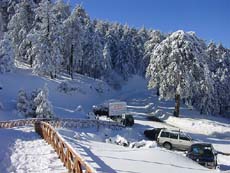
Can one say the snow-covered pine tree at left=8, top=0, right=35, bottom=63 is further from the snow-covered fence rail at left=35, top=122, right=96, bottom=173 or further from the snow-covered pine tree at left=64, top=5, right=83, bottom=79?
the snow-covered fence rail at left=35, top=122, right=96, bottom=173

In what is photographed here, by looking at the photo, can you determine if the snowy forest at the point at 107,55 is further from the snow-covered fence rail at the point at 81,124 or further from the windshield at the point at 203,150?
the windshield at the point at 203,150

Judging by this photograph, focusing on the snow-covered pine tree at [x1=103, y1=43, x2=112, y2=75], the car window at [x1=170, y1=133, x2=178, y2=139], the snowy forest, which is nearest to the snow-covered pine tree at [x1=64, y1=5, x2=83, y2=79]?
the snowy forest

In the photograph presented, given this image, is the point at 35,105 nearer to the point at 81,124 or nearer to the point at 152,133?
the point at 81,124

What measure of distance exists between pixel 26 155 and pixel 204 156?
458 inches

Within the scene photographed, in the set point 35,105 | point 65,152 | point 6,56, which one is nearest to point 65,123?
point 35,105

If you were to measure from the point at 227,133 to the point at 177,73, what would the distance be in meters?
9.51

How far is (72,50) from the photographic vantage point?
2803 inches

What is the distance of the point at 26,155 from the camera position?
61.7 ft

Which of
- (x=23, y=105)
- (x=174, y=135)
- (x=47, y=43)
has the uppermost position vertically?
(x=47, y=43)

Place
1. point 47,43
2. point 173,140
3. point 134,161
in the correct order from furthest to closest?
point 47,43, point 173,140, point 134,161

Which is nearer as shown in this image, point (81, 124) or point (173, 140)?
point (173, 140)

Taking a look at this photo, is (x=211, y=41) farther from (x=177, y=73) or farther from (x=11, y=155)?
(x=11, y=155)

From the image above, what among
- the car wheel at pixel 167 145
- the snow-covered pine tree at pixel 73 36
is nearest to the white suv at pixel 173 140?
the car wheel at pixel 167 145

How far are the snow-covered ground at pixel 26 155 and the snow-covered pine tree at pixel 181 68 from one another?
25.2 meters
